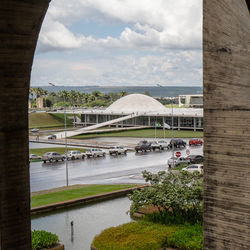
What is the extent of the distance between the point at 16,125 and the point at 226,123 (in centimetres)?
365

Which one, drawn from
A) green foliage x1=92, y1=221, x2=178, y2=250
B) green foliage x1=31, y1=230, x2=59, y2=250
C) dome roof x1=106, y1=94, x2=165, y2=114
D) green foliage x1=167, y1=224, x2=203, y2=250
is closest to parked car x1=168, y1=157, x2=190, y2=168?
green foliage x1=92, y1=221, x2=178, y2=250

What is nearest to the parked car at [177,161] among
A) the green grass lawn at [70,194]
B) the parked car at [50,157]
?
the green grass lawn at [70,194]

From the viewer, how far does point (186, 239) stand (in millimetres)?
15234

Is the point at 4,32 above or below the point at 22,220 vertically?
above

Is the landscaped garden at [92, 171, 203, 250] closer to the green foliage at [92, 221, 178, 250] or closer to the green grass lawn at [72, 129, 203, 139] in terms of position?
the green foliage at [92, 221, 178, 250]

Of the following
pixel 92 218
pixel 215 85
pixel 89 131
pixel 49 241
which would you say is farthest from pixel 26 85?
pixel 89 131

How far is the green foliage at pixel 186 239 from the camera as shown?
1474 centimetres

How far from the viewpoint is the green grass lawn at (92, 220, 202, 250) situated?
1507 cm

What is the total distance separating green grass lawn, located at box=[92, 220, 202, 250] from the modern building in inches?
2121

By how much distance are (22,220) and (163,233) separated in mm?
13084

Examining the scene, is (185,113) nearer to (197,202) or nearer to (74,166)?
(74,166)

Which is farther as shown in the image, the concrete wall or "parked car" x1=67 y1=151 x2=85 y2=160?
"parked car" x1=67 y1=151 x2=85 y2=160

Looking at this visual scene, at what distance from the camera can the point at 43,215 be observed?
21438 mm

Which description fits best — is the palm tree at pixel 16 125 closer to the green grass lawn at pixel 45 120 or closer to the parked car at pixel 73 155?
the parked car at pixel 73 155
